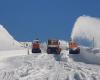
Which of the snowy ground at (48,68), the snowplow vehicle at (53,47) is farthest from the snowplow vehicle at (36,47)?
the snowy ground at (48,68)

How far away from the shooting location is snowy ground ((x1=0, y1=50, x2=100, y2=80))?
221ft

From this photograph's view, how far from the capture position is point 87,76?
6738cm

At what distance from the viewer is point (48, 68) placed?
7119 cm

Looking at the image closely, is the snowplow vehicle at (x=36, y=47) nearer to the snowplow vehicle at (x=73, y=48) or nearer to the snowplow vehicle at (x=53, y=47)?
the snowplow vehicle at (x=53, y=47)

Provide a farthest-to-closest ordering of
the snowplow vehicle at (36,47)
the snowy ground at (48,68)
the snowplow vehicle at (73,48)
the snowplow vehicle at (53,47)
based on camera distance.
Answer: the snowplow vehicle at (36,47), the snowplow vehicle at (53,47), the snowplow vehicle at (73,48), the snowy ground at (48,68)

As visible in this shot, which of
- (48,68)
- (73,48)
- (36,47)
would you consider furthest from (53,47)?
(48,68)

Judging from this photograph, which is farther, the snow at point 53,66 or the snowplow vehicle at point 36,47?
the snowplow vehicle at point 36,47

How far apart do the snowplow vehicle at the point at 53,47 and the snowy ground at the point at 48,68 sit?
4858 millimetres

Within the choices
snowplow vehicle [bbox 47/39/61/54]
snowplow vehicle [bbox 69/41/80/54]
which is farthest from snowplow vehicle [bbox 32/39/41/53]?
snowplow vehicle [bbox 69/41/80/54]

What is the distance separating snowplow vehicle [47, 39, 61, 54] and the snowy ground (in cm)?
486

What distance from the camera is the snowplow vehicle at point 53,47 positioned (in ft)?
281

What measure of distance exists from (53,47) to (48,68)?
1512 centimetres

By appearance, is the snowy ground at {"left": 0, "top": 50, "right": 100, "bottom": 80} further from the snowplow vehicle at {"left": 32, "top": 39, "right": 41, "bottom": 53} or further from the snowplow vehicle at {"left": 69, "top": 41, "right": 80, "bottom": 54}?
the snowplow vehicle at {"left": 32, "top": 39, "right": 41, "bottom": 53}

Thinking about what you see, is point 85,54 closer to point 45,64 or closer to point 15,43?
point 45,64
